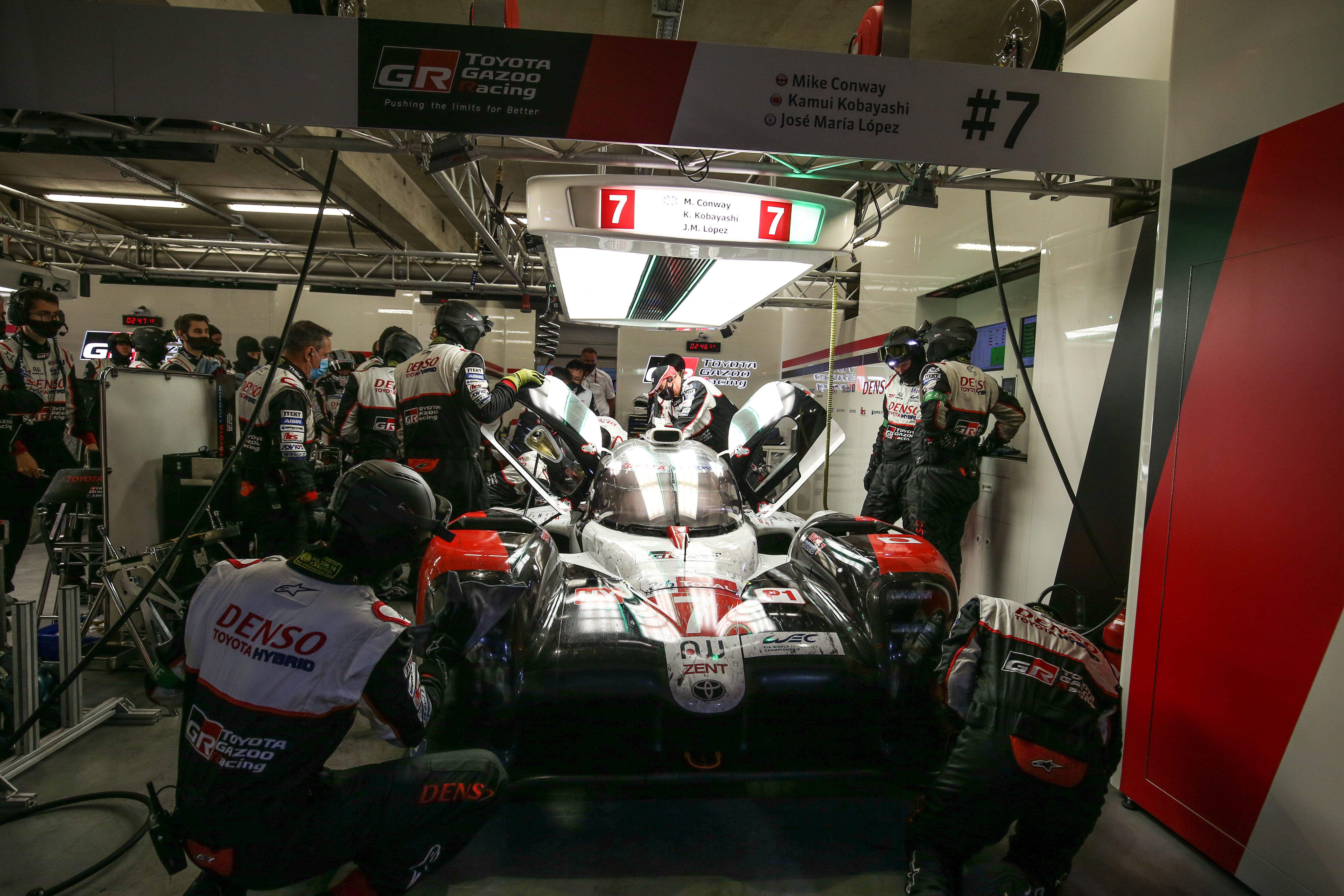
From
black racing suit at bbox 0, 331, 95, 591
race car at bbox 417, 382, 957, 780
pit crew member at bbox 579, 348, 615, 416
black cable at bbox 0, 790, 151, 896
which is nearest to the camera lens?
black cable at bbox 0, 790, 151, 896

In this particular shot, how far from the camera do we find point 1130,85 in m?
2.64

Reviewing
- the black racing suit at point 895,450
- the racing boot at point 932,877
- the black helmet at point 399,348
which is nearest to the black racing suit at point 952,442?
the black racing suit at point 895,450

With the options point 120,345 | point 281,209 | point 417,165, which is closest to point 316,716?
point 120,345

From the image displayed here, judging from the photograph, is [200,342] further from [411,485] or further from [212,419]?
[411,485]

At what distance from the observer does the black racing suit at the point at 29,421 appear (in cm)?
390

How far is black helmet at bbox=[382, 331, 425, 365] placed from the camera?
5.54 metres

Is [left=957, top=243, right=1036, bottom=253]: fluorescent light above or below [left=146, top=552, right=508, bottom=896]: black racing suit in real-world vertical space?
above

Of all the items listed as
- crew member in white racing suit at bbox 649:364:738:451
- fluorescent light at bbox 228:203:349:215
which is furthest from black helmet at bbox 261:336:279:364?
crew member in white racing suit at bbox 649:364:738:451

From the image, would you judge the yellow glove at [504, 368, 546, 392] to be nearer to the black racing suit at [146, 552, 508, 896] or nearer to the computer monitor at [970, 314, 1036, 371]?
the black racing suit at [146, 552, 508, 896]

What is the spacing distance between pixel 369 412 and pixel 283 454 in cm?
141

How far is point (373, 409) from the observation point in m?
5.35

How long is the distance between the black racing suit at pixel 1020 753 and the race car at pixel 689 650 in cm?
28

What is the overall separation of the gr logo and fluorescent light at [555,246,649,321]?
0.92 m

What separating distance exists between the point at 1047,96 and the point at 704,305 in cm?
264
